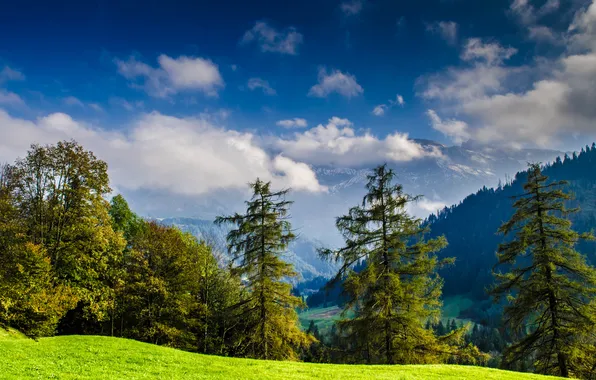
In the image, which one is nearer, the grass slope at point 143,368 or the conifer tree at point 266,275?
the grass slope at point 143,368

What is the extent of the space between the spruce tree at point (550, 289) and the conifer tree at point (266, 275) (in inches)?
685

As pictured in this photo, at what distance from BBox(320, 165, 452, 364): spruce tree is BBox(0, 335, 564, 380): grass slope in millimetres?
5095

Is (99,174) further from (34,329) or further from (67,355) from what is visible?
(67,355)

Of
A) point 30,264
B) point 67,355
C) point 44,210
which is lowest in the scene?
point 67,355

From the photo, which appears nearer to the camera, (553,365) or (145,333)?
(553,365)

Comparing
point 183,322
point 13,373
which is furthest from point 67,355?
point 183,322

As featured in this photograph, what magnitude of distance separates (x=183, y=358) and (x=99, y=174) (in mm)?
19718

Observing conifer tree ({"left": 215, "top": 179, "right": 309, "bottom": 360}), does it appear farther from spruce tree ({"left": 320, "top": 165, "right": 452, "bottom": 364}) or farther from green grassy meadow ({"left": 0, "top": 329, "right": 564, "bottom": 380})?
green grassy meadow ({"left": 0, "top": 329, "right": 564, "bottom": 380})

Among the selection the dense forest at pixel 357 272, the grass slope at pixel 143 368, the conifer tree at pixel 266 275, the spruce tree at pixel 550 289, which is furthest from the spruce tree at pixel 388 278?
the spruce tree at pixel 550 289

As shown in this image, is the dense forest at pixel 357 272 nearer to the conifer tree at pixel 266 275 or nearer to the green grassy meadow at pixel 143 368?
the conifer tree at pixel 266 275

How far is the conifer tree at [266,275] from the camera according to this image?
1252 inches

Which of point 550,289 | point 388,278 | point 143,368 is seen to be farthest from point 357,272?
point 143,368

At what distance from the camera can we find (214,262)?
49594 mm

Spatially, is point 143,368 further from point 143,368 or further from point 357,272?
point 357,272
